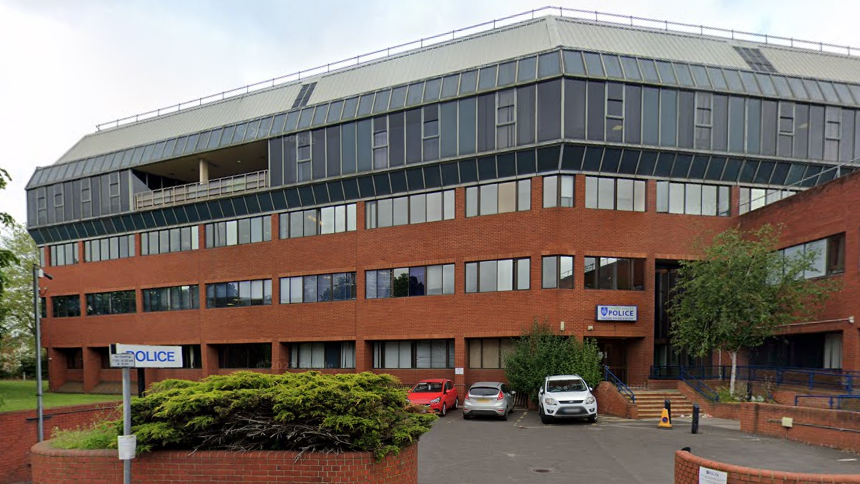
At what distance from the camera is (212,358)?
32625 mm

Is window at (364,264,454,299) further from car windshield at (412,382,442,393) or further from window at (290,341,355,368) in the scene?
car windshield at (412,382,442,393)

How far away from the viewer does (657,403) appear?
2139 cm

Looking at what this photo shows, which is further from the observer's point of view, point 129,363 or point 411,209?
point 411,209

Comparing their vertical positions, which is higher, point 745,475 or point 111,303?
point 745,475

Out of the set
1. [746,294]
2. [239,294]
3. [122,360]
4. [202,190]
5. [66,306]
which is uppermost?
[202,190]

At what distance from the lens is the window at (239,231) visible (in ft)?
103

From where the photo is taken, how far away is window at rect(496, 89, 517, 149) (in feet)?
79.9

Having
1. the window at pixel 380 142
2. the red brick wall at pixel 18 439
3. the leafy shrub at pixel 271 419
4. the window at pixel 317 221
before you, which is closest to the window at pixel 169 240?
the window at pixel 317 221

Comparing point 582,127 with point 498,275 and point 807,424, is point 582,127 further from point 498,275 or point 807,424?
point 807,424

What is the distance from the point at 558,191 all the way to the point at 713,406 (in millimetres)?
10425

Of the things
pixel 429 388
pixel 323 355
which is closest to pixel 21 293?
pixel 323 355

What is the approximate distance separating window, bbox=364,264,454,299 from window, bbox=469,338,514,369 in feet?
9.54

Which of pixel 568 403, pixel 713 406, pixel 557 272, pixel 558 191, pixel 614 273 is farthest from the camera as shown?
pixel 614 273

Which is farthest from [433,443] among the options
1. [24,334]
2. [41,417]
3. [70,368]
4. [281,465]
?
[24,334]
